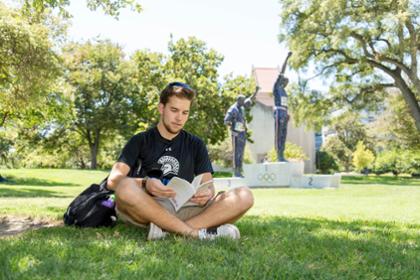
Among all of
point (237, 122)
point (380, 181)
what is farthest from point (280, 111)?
point (380, 181)

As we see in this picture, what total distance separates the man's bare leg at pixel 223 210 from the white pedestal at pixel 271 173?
1251 cm

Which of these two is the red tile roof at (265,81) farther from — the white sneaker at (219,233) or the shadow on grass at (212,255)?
the white sneaker at (219,233)

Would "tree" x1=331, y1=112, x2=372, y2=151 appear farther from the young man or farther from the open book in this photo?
the open book

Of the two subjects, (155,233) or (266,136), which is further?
(266,136)

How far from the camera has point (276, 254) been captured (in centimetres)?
291

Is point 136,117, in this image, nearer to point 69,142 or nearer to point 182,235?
point 69,142

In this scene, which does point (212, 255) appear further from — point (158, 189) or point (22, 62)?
point (22, 62)

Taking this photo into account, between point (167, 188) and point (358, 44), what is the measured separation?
880 inches

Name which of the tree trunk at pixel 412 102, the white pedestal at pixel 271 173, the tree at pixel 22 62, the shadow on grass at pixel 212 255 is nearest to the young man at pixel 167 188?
the shadow on grass at pixel 212 255

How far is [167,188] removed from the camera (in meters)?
3.23

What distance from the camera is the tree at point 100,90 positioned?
1308 inches

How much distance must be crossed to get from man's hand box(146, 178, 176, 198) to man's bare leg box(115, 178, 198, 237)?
0.29 ft

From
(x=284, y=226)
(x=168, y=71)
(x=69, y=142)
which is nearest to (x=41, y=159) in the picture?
(x=69, y=142)

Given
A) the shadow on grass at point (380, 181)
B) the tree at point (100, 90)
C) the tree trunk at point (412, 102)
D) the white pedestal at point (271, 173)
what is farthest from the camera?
the tree at point (100, 90)
